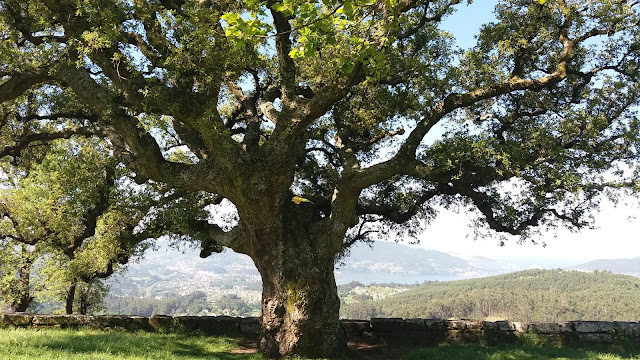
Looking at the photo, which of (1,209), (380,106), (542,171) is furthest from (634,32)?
(1,209)

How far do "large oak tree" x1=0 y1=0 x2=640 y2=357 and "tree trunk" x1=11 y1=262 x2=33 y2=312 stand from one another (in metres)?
8.32

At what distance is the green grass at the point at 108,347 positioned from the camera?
7238 millimetres

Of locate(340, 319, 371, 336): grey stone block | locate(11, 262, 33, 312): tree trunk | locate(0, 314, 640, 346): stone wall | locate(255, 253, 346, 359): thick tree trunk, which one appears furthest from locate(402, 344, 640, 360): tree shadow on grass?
locate(11, 262, 33, 312): tree trunk

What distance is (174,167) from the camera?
35.4 feet

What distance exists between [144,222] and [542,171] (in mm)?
13300

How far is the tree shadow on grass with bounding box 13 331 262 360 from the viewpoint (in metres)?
8.20

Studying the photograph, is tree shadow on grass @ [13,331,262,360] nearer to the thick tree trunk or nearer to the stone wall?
the thick tree trunk

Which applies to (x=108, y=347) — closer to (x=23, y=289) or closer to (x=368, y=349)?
(x=368, y=349)

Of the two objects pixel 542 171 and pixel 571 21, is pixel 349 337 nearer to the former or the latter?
pixel 542 171

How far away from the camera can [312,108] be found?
9.79 meters

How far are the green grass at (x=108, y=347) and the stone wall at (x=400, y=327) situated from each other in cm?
90

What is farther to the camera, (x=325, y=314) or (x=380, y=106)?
(x=380, y=106)

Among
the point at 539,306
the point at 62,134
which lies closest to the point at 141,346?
the point at 62,134

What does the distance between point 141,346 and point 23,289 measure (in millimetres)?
13640
